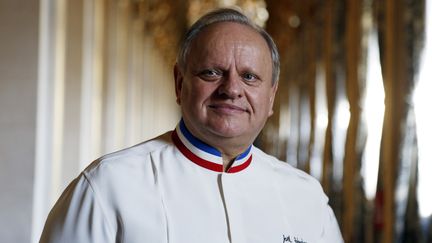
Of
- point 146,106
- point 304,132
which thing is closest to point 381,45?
point 304,132

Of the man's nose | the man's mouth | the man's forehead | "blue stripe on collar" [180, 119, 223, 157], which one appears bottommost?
"blue stripe on collar" [180, 119, 223, 157]

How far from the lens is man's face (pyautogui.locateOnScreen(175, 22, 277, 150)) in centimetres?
293

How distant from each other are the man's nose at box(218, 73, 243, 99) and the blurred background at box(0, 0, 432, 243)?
9.78 feet

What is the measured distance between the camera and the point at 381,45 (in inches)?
293

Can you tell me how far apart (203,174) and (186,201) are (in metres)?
0.19

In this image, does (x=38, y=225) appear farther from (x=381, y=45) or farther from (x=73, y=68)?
(x=381, y=45)

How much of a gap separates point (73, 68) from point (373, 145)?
→ 12.0 feet

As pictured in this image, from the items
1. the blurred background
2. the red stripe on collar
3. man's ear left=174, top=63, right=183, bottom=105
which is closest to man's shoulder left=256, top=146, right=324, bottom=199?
the red stripe on collar

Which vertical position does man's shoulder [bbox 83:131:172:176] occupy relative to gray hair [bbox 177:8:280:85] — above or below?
below

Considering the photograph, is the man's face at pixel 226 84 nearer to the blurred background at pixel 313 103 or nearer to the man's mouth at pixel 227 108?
the man's mouth at pixel 227 108

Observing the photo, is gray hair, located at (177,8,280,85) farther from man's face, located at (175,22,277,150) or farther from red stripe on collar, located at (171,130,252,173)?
red stripe on collar, located at (171,130,252,173)

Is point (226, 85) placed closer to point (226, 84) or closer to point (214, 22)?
point (226, 84)

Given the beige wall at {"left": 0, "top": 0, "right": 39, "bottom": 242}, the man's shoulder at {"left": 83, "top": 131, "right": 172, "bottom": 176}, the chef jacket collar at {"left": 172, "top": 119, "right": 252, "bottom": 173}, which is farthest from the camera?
the beige wall at {"left": 0, "top": 0, "right": 39, "bottom": 242}

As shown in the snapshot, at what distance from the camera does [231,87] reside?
9.48ft
